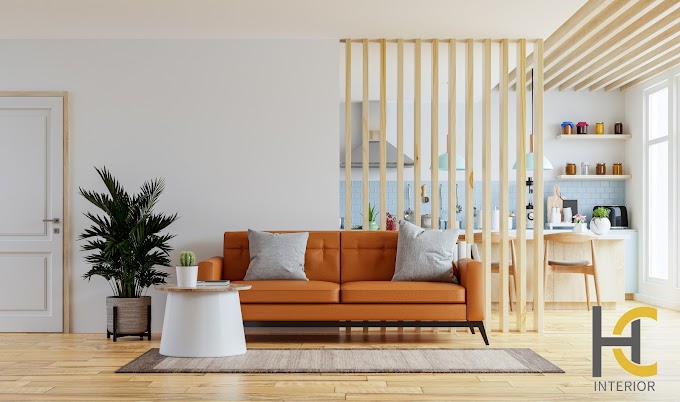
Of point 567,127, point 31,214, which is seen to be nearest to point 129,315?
point 31,214

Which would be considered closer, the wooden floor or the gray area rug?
the wooden floor

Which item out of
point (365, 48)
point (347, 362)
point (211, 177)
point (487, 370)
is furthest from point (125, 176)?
point (487, 370)

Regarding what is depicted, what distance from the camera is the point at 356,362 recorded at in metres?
5.39

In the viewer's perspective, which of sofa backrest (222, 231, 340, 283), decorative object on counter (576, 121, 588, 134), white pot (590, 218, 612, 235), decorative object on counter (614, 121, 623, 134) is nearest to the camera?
sofa backrest (222, 231, 340, 283)

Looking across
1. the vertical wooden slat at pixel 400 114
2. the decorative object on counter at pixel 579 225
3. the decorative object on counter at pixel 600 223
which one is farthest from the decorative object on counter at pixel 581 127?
the vertical wooden slat at pixel 400 114

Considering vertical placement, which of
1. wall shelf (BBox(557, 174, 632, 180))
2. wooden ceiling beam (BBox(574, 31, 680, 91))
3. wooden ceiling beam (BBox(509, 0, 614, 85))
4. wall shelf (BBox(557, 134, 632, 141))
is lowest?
wall shelf (BBox(557, 174, 632, 180))

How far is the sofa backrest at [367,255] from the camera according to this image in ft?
22.5

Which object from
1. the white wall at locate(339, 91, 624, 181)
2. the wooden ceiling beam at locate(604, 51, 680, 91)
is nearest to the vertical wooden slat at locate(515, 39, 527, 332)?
the wooden ceiling beam at locate(604, 51, 680, 91)

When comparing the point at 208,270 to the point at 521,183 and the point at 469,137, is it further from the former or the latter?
the point at 521,183

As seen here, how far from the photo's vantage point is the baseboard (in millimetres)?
8844

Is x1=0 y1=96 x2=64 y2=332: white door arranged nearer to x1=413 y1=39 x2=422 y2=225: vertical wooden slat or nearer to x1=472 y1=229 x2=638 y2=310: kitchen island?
x1=413 y1=39 x2=422 y2=225: vertical wooden slat

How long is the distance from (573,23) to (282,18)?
8.01 feet

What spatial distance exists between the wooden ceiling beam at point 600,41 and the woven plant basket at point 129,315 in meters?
4.42

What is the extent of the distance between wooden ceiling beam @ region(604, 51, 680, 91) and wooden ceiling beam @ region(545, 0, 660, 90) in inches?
26.2
